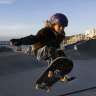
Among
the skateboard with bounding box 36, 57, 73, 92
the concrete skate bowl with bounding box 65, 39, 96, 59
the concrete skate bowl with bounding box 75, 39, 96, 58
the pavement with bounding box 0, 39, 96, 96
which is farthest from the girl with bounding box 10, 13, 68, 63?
the concrete skate bowl with bounding box 75, 39, 96, 58

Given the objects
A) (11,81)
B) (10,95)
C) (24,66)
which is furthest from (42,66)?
(10,95)

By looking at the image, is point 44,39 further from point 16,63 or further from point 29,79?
point 16,63

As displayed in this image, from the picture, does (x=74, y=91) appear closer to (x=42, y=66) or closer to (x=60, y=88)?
(x=60, y=88)

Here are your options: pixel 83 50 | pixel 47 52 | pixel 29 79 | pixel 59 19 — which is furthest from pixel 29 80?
pixel 83 50

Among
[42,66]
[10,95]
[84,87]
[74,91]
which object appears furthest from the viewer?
[42,66]

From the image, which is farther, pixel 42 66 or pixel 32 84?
pixel 42 66

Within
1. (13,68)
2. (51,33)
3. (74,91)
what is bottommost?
(74,91)

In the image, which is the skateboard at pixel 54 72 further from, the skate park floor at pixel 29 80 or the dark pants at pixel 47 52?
the skate park floor at pixel 29 80

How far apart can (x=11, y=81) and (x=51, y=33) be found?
1901 mm

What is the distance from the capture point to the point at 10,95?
4.82m

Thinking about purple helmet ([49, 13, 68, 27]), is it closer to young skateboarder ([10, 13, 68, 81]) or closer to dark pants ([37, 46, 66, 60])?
young skateboarder ([10, 13, 68, 81])

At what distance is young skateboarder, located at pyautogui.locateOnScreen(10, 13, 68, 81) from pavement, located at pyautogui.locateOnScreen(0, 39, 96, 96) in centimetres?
119

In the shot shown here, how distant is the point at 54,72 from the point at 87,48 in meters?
5.64

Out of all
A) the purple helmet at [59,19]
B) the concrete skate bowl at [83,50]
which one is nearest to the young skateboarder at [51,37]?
the purple helmet at [59,19]
